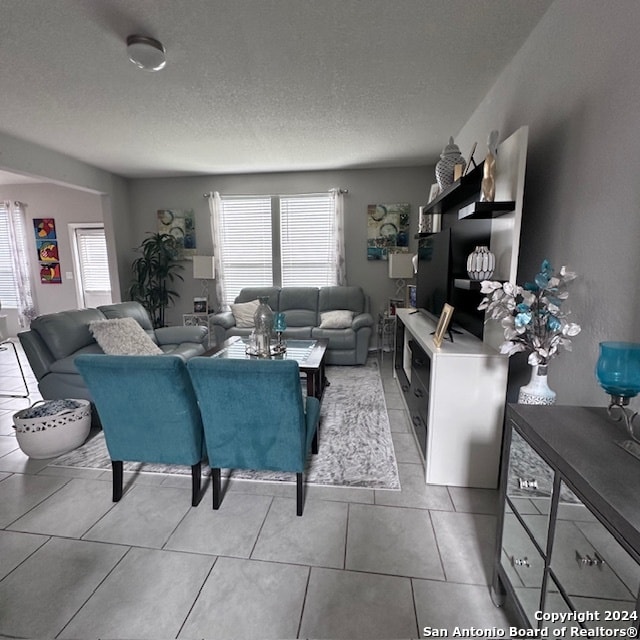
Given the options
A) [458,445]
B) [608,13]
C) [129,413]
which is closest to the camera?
[608,13]

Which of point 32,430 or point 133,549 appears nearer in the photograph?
point 133,549

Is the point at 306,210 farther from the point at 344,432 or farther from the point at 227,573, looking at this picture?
the point at 227,573

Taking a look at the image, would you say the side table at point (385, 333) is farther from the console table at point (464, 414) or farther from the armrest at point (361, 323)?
the console table at point (464, 414)

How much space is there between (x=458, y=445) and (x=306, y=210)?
3.91 metres

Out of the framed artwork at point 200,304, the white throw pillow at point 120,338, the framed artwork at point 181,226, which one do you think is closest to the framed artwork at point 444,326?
the white throw pillow at point 120,338

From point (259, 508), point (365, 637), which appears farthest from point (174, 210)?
point (365, 637)

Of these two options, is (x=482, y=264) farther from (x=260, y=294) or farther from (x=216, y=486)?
(x=260, y=294)

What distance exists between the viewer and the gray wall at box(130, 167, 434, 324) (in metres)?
4.62

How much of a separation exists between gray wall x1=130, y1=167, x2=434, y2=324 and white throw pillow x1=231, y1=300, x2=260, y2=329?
1.15 meters

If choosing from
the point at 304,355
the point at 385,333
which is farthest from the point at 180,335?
the point at 385,333

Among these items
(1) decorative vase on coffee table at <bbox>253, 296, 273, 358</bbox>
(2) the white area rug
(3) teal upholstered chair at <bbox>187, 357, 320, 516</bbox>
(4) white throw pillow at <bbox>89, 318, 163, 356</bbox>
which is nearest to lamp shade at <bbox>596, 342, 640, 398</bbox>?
(3) teal upholstered chair at <bbox>187, 357, 320, 516</bbox>

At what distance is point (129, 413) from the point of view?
64.7 inches

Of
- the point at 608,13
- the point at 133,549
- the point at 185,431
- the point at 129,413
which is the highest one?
the point at 608,13

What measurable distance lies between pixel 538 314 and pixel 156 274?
16.5ft
